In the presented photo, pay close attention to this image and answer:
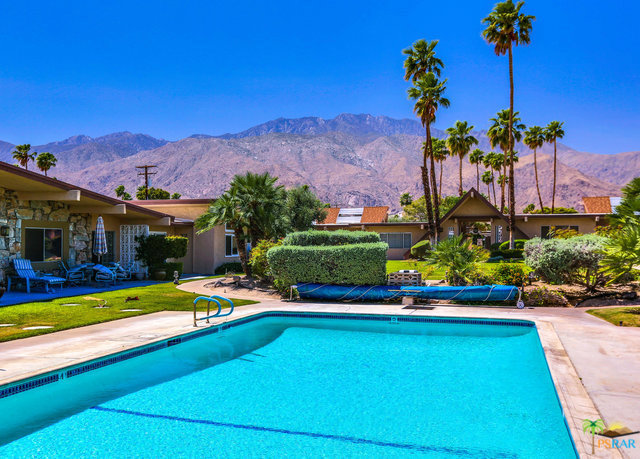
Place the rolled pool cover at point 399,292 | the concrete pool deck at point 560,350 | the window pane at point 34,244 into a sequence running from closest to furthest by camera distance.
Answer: the concrete pool deck at point 560,350 → the rolled pool cover at point 399,292 → the window pane at point 34,244

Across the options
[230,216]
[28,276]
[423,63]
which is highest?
[423,63]

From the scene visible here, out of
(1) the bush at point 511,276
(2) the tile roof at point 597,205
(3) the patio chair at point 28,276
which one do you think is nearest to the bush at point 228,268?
(3) the patio chair at point 28,276

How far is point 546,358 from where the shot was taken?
6.62 m

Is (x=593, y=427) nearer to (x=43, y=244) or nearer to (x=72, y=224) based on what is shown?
(x=43, y=244)

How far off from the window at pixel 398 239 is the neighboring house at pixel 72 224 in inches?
624

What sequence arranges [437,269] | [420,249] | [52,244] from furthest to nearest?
[420,249] < [52,244] < [437,269]

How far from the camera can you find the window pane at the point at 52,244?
1678 cm

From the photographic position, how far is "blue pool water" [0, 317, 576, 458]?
183 inches

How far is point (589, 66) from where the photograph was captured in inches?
3339

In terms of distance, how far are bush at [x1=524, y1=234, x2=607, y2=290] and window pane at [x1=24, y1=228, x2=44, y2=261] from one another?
1726cm

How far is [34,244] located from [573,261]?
58.9ft

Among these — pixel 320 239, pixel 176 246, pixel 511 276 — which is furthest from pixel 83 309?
pixel 511 276

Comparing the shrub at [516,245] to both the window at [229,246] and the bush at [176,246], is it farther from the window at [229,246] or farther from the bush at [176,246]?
the bush at [176,246]

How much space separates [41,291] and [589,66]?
98651mm
